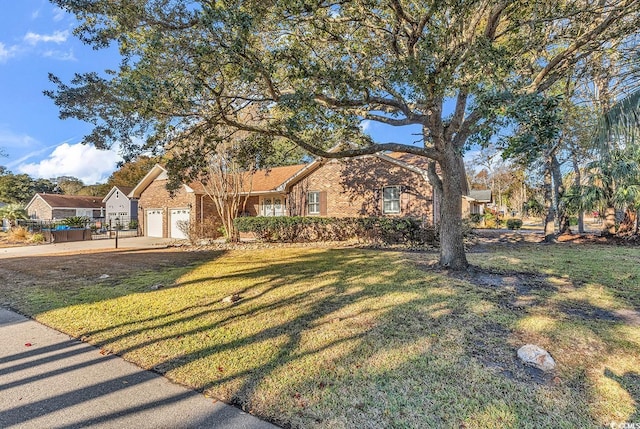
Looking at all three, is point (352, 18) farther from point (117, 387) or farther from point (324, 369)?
point (117, 387)

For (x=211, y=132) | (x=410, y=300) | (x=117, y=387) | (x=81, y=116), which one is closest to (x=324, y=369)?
(x=117, y=387)

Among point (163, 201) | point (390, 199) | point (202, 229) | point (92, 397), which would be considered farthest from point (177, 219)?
point (92, 397)

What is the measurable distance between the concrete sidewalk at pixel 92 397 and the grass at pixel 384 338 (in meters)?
0.20

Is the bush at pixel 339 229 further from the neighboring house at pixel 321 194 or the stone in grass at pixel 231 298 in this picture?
the stone in grass at pixel 231 298

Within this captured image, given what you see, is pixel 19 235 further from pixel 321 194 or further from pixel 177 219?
pixel 321 194

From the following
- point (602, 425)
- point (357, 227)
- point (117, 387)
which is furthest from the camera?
point (357, 227)

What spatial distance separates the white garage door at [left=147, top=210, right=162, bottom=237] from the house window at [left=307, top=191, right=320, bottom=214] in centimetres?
1162

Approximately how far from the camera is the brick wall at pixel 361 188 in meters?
15.6

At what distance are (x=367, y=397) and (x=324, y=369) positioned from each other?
656mm

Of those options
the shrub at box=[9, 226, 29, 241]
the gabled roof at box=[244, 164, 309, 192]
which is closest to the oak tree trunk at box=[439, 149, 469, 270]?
the gabled roof at box=[244, 164, 309, 192]

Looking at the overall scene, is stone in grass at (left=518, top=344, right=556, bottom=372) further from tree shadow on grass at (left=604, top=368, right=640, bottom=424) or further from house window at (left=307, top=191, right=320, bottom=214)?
house window at (left=307, top=191, right=320, bottom=214)

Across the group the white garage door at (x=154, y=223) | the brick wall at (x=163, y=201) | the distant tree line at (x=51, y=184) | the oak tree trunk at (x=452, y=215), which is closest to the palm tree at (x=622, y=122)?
the oak tree trunk at (x=452, y=215)

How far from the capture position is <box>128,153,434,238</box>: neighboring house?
15836 millimetres

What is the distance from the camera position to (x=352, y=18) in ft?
24.6
